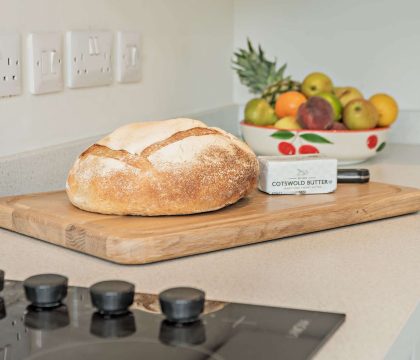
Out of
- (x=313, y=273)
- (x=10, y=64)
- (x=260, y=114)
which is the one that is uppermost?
(x=10, y=64)

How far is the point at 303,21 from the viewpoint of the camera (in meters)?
1.95

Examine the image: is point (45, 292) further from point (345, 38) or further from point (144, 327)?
point (345, 38)

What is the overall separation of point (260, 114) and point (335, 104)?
15 cm

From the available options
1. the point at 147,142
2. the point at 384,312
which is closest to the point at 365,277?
the point at 384,312

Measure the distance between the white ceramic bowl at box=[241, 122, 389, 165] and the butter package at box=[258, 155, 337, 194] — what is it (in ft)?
1.15

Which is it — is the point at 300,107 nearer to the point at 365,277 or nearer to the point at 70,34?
the point at 70,34

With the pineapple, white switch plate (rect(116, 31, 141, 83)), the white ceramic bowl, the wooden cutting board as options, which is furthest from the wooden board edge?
the pineapple

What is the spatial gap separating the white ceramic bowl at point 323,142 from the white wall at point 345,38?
30 cm

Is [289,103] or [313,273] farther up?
[289,103]

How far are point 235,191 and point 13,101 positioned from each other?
39 cm

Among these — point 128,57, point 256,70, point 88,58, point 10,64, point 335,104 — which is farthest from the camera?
point 256,70

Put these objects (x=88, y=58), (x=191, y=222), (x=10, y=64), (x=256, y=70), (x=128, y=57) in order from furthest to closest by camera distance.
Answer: (x=256, y=70)
(x=128, y=57)
(x=88, y=58)
(x=10, y=64)
(x=191, y=222)

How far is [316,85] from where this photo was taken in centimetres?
172

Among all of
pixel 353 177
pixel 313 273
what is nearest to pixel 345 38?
pixel 353 177
